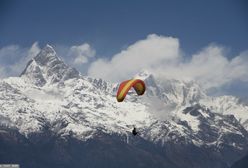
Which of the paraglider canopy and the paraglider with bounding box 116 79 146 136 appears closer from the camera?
the paraglider with bounding box 116 79 146 136

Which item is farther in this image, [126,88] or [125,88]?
[125,88]

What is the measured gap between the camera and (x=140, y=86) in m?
200

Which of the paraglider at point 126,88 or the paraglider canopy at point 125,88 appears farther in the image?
the paraglider canopy at point 125,88

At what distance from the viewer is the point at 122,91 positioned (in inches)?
7495

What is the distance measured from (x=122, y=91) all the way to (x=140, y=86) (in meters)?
10.7
